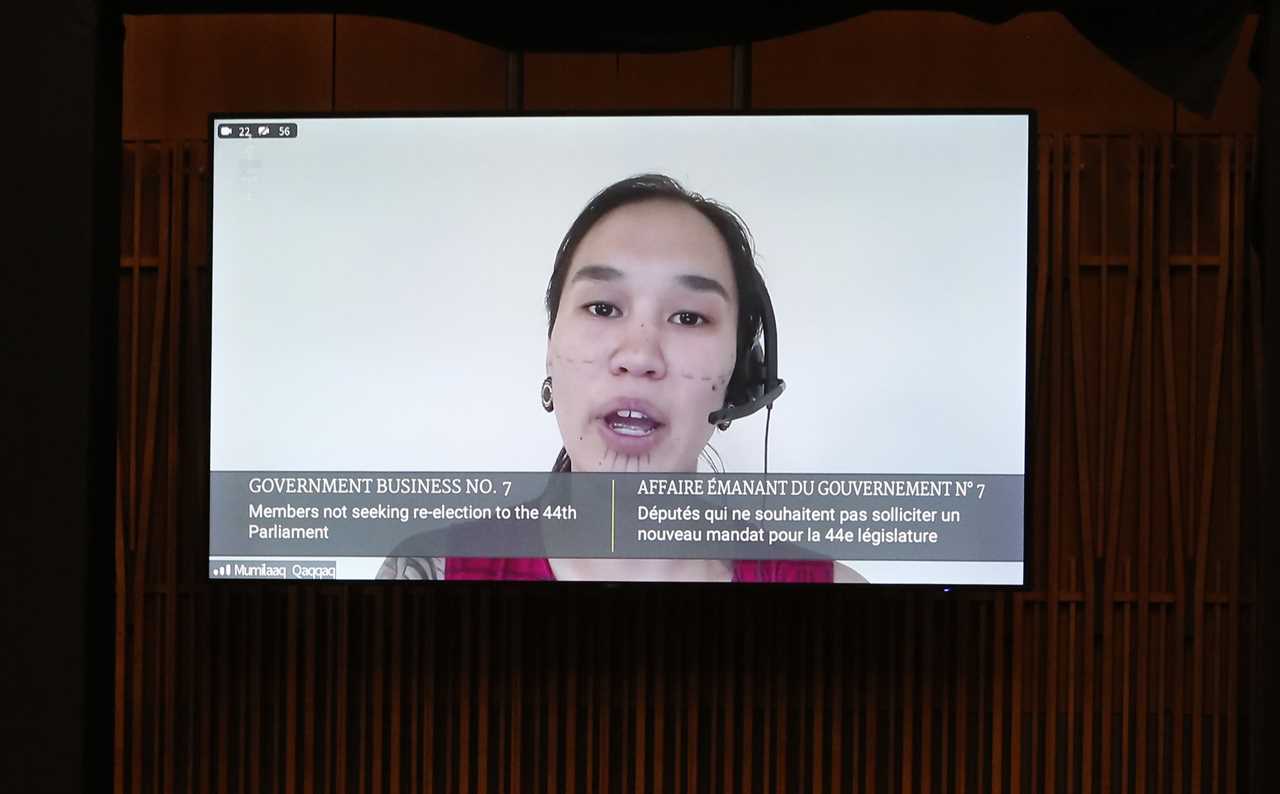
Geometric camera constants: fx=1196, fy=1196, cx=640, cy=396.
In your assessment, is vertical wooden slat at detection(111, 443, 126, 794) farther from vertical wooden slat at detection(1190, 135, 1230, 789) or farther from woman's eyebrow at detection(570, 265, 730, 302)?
vertical wooden slat at detection(1190, 135, 1230, 789)

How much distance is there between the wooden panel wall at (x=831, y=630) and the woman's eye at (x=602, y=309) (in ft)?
2.72

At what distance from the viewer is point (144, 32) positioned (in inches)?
156

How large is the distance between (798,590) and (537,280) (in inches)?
47.5

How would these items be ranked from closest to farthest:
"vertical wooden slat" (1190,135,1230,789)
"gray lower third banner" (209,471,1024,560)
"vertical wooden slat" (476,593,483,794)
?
"gray lower third banner" (209,471,1024,560), "vertical wooden slat" (1190,135,1230,789), "vertical wooden slat" (476,593,483,794)

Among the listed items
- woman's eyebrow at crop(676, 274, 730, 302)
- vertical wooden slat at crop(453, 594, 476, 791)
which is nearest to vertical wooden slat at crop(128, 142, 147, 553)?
vertical wooden slat at crop(453, 594, 476, 791)

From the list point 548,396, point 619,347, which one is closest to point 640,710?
point 548,396

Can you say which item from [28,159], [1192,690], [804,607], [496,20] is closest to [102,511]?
[28,159]

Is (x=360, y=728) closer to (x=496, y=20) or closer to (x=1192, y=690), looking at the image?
(x=496, y=20)

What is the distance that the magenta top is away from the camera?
3.43 m

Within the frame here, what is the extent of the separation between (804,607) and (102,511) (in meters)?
2.03

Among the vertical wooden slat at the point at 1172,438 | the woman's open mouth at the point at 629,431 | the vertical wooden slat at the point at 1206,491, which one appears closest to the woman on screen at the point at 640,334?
the woman's open mouth at the point at 629,431

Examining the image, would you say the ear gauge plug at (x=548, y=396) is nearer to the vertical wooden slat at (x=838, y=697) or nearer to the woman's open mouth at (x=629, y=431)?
the woman's open mouth at (x=629, y=431)

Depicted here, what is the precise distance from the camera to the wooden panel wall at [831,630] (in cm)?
369

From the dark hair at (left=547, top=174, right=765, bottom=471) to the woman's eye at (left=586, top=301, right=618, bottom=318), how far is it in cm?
10
